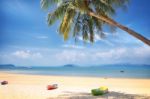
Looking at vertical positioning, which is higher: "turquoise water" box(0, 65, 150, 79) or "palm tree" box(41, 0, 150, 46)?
"palm tree" box(41, 0, 150, 46)

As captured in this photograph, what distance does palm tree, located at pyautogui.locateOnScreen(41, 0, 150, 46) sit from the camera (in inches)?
154

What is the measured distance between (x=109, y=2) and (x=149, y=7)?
3154mm

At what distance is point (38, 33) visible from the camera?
1029cm

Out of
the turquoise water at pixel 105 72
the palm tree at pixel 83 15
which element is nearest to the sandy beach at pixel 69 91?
the palm tree at pixel 83 15

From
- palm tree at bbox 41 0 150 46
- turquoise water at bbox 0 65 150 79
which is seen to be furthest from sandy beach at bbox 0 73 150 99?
turquoise water at bbox 0 65 150 79

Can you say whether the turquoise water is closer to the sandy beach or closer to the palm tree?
the sandy beach

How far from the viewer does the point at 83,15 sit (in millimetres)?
4734

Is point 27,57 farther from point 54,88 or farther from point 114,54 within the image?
point 54,88

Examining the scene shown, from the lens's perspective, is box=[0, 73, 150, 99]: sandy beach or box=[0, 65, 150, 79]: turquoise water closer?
box=[0, 73, 150, 99]: sandy beach

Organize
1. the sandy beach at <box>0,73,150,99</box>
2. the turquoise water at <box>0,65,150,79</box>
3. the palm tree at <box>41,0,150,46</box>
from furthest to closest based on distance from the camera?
the turquoise water at <box>0,65,150,79</box> < the sandy beach at <box>0,73,150,99</box> < the palm tree at <box>41,0,150,46</box>

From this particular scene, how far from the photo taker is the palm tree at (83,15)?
12.8ft

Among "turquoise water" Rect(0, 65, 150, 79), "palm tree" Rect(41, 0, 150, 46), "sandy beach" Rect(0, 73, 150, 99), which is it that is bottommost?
"sandy beach" Rect(0, 73, 150, 99)

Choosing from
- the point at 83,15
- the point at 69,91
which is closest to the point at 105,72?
the point at 69,91

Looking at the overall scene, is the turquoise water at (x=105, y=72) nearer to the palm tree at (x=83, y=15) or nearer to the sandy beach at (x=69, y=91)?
the sandy beach at (x=69, y=91)
